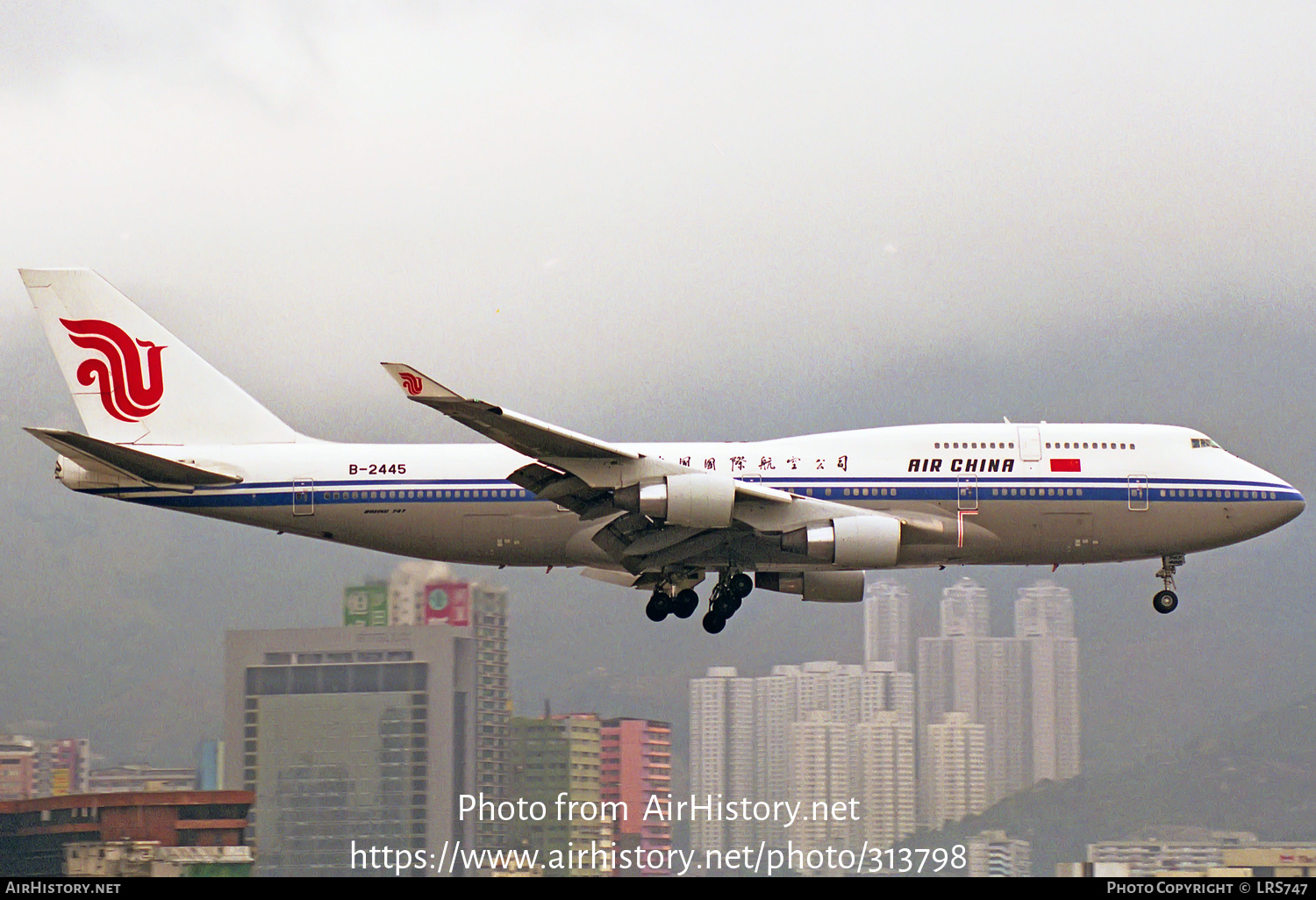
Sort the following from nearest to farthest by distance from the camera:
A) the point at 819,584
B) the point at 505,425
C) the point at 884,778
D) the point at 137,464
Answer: the point at 505,425, the point at 137,464, the point at 819,584, the point at 884,778

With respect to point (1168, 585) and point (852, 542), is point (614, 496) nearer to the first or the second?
point (852, 542)

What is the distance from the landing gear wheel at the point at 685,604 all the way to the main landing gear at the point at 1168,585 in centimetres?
1257

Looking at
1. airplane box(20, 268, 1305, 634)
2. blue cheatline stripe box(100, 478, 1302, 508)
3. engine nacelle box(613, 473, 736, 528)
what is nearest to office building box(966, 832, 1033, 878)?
airplane box(20, 268, 1305, 634)

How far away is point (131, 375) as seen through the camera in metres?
41.5

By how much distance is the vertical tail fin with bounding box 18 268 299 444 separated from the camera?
4044cm

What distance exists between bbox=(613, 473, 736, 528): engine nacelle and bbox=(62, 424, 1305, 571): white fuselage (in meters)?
2.64

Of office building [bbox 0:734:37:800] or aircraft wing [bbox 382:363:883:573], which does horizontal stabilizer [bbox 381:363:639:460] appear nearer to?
aircraft wing [bbox 382:363:883:573]

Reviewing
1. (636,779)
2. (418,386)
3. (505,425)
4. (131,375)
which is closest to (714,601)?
(505,425)

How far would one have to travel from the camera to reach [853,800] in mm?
89688

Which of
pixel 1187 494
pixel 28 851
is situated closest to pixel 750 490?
pixel 1187 494

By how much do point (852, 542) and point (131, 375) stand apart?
66.5ft

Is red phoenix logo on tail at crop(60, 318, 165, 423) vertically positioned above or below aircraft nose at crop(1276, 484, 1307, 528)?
above
